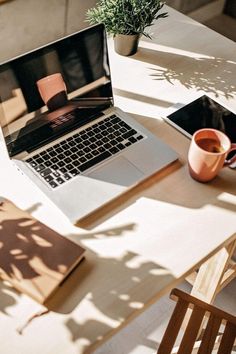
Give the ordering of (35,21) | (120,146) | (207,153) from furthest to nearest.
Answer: (35,21)
(120,146)
(207,153)

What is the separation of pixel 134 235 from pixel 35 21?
92 centimetres

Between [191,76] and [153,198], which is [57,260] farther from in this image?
[191,76]

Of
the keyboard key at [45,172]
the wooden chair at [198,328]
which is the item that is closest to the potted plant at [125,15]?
the keyboard key at [45,172]

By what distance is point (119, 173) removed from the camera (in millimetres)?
1115

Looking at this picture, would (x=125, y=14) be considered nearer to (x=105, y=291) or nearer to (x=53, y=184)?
(x=53, y=184)

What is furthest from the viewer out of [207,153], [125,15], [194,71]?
[194,71]

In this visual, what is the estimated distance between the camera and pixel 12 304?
91 centimetres

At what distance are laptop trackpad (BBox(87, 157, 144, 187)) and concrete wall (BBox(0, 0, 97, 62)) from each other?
→ 0.68 metres

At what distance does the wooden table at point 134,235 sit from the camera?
891 millimetres

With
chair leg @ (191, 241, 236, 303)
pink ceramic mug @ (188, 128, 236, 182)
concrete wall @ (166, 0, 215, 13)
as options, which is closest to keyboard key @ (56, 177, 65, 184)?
pink ceramic mug @ (188, 128, 236, 182)

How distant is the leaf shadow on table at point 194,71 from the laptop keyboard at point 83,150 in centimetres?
27

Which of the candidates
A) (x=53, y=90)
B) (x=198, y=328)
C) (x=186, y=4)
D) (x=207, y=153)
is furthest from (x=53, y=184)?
(x=186, y=4)

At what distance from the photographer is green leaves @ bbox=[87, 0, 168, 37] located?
1.31 m

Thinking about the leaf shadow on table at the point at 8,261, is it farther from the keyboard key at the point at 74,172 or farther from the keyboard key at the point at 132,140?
the keyboard key at the point at 132,140
